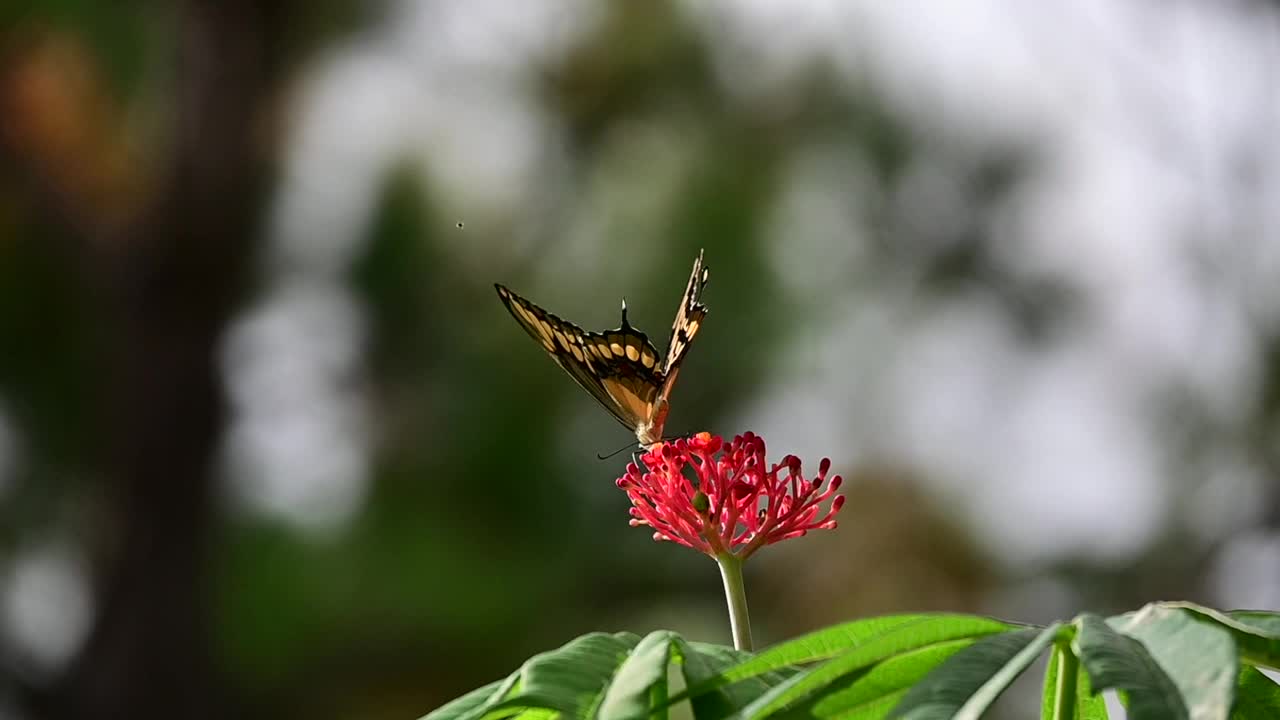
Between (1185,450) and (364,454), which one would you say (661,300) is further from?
(1185,450)

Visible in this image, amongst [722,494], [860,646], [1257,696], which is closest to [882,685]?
[860,646]

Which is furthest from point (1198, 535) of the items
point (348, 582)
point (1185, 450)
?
point (348, 582)

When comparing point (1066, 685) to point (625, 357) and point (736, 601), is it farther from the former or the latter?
point (625, 357)

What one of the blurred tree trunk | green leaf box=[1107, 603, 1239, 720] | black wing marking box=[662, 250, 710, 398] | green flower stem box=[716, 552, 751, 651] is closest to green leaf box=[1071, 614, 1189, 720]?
green leaf box=[1107, 603, 1239, 720]

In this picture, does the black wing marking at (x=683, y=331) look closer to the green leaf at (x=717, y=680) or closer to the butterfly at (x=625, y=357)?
the butterfly at (x=625, y=357)

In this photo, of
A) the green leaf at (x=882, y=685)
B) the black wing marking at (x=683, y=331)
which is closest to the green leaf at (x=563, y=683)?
the green leaf at (x=882, y=685)

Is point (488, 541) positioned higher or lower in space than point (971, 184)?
lower
